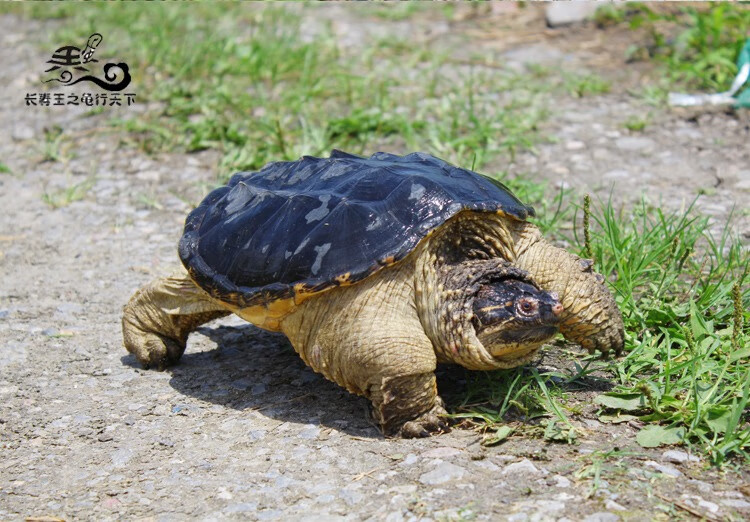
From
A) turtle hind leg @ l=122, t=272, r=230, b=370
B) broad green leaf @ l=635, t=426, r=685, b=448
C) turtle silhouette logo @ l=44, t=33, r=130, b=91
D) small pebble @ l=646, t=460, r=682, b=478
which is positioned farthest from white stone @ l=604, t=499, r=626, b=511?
turtle silhouette logo @ l=44, t=33, r=130, b=91

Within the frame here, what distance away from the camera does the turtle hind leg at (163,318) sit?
11.5ft

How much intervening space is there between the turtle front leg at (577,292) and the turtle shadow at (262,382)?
2.59ft

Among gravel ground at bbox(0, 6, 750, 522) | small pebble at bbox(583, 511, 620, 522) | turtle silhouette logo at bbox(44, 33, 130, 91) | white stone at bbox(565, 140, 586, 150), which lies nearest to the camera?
small pebble at bbox(583, 511, 620, 522)

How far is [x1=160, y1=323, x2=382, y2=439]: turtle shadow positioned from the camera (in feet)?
10.2

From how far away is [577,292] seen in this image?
3.09 metres

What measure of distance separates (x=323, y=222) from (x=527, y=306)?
75 centimetres

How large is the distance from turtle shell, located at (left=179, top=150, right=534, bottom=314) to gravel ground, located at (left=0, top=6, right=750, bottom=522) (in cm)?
51

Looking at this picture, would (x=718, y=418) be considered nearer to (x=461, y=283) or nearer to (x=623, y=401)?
(x=623, y=401)

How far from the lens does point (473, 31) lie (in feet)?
24.4

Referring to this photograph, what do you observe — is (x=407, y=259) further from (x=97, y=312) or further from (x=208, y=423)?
(x=97, y=312)

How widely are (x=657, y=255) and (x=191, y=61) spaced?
4.14m

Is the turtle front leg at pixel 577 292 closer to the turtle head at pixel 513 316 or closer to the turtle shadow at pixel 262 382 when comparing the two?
the turtle head at pixel 513 316

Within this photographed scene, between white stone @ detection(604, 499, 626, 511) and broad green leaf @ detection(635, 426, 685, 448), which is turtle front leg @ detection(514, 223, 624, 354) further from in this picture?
white stone @ detection(604, 499, 626, 511)

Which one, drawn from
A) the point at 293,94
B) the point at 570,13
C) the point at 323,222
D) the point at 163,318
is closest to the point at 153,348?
the point at 163,318
